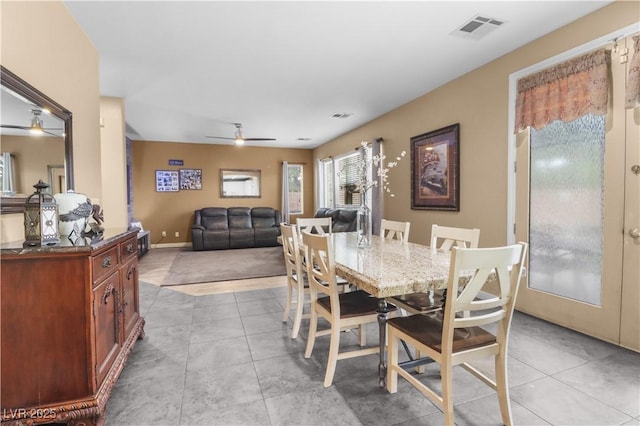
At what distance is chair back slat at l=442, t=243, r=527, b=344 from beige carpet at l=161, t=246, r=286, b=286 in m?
3.52

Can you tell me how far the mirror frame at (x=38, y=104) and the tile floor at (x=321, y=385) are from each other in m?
1.20

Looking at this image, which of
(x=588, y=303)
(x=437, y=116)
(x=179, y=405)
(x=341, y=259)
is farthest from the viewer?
(x=437, y=116)

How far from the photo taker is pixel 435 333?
5.09ft

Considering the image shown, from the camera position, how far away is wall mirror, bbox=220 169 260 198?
318 inches


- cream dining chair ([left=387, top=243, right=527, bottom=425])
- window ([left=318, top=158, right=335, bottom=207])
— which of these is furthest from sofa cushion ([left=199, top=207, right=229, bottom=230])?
cream dining chair ([left=387, top=243, right=527, bottom=425])

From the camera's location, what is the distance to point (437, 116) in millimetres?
4066

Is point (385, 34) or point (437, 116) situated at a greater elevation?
point (385, 34)

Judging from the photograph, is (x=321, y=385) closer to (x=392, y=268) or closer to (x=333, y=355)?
(x=333, y=355)

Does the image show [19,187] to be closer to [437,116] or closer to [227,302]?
[227,302]

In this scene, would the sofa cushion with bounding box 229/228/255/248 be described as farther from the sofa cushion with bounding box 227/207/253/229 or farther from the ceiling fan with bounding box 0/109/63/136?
the ceiling fan with bounding box 0/109/63/136

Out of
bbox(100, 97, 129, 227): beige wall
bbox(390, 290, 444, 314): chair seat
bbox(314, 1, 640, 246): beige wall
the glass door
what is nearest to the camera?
bbox(390, 290, 444, 314): chair seat

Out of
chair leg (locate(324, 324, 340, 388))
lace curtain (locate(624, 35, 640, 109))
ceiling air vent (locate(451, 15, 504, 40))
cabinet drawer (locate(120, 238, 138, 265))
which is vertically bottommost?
chair leg (locate(324, 324, 340, 388))

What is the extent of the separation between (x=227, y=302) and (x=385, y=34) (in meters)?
3.14

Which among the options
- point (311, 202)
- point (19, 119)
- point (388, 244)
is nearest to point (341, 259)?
point (388, 244)
